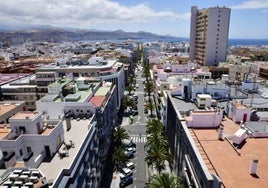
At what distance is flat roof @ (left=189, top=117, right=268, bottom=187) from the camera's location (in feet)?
104

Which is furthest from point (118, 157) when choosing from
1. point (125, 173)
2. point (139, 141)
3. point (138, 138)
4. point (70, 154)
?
point (70, 154)

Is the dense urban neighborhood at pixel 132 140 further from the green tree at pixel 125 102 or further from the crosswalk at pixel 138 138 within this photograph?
the green tree at pixel 125 102

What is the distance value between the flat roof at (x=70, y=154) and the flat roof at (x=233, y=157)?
74.7 feet

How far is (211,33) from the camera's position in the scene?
14938cm

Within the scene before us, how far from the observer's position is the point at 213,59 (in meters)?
158

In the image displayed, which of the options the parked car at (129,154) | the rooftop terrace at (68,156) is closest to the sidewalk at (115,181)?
the parked car at (129,154)

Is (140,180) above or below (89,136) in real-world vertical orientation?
below

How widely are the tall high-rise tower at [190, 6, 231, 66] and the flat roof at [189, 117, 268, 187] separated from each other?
115377 mm

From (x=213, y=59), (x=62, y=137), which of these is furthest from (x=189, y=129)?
(x=213, y=59)

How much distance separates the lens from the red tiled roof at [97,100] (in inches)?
2446

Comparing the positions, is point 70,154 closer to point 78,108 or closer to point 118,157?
point 78,108

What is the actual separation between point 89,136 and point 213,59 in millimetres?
130207

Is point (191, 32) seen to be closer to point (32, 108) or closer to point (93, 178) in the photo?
point (32, 108)

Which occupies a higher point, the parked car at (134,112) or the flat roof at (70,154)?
the flat roof at (70,154)
